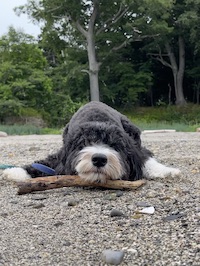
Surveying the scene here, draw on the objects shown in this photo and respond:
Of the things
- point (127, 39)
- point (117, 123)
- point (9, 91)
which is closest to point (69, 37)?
point (127, 39)

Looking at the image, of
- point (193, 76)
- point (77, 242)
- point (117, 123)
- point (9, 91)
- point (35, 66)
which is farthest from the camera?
point (193, 76)

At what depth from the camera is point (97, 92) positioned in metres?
28.1

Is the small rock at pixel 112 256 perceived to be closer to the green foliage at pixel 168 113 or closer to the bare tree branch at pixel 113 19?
the green foliage at pixel 168 113

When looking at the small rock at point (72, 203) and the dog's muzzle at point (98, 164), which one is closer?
the small rock at point (72, 203)

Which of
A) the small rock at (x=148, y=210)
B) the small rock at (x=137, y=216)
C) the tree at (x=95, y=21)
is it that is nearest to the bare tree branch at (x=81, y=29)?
the tree at (x=95, y=21)

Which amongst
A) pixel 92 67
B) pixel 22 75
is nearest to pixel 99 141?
pixel 22 75

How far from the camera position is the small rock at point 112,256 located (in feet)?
8.00

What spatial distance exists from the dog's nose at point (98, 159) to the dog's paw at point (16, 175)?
1.17 metres

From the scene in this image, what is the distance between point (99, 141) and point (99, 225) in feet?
3.73

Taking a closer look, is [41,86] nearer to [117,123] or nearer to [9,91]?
[9,91]

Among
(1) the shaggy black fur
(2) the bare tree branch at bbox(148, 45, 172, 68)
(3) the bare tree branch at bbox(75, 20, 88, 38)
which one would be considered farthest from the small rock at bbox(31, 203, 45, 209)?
(2) the bare tree branch at bbox(148, 45, 172, 68)

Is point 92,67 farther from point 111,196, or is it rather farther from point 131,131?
point 111,196

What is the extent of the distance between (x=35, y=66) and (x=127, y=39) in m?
6.95

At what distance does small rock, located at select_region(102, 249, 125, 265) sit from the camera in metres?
2.44
